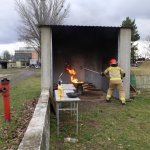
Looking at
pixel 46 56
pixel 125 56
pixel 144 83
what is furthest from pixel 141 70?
pixel 46 56

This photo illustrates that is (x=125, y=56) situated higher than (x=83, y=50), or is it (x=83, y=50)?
(x=83, y=50)

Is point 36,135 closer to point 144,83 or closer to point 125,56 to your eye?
point 125,56

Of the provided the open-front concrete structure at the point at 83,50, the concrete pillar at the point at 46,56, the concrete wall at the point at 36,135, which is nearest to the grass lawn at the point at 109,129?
the concrete wall at the point at 36,135

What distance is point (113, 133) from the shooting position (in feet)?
28.8

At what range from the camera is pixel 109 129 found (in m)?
9.21

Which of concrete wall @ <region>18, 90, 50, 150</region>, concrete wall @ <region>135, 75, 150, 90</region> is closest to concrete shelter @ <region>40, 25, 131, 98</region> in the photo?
concrete wall @ <region>135, 75, 150, 90</region>

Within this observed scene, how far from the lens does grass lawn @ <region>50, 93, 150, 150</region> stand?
308 inches

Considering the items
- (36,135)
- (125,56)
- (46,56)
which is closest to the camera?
(36,135)

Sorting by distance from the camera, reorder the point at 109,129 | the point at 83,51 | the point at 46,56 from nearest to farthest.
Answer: the point at 109,129, the point at 46,56, the point at 83,51

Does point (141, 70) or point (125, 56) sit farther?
point (141, 70)

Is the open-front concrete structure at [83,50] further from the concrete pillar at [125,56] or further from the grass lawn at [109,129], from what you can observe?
the grass lawn at [109,129]

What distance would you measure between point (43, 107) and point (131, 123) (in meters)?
2.86

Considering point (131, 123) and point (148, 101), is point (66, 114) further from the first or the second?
point (148, 101)

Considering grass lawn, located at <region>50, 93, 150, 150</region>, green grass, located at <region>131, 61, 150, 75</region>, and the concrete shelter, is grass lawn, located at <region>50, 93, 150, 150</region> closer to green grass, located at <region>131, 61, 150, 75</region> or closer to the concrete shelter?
the concrete shelter
